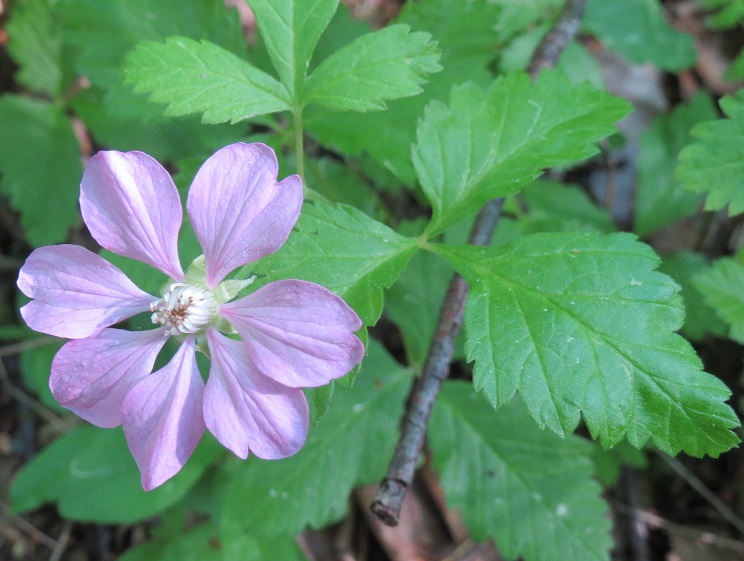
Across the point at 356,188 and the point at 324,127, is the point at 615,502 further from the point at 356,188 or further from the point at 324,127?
the point at 324,127

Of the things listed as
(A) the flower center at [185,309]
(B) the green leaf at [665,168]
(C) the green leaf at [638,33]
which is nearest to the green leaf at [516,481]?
(A) the flower center at [185,309]

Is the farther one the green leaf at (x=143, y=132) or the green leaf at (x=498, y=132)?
the green leaf at (x=143, y=132)

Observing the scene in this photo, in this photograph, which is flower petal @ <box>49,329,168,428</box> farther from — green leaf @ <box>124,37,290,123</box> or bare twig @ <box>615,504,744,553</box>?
bare twig @ <box>615,504,744,553</box>

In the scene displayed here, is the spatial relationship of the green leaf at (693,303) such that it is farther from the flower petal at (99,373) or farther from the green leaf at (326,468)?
the flower petal at (99,373)

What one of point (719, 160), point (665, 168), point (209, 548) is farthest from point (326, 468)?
point (665, 168)

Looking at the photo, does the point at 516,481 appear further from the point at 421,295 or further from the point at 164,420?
the point at 164,420

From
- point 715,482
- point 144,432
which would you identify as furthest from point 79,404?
point 715,482
